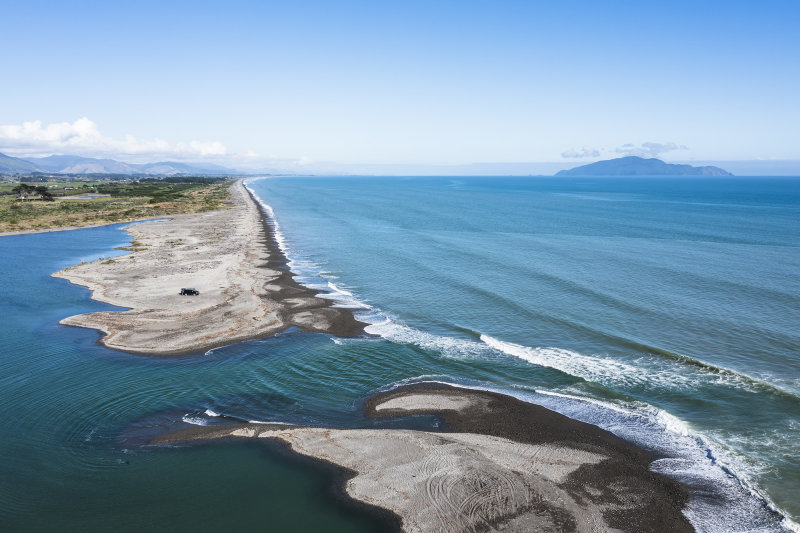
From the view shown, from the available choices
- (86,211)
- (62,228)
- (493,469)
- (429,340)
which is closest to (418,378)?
(429,340)

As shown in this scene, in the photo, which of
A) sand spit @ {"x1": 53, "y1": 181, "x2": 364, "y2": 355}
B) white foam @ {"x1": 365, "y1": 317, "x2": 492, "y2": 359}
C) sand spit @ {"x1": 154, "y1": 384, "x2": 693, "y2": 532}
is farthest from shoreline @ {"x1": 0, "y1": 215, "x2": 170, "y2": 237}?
sand spit @ {"x1": 154, "y1": 384, "x2": 693, "y2": 532}

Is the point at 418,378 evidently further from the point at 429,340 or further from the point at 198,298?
the point at 198,298

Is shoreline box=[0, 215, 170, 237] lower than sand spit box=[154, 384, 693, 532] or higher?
higher

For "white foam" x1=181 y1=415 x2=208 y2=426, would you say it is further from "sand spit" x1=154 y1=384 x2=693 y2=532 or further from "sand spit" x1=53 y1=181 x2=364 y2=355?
"sand spit" x1=53 y1=181 x2=364 y2=355

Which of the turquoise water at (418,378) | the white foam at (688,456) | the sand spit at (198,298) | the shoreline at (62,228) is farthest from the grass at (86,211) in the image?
the white foam at (688,456)

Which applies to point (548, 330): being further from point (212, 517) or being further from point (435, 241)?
point (435, 241)

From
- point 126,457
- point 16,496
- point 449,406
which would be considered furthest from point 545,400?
point 16,496
